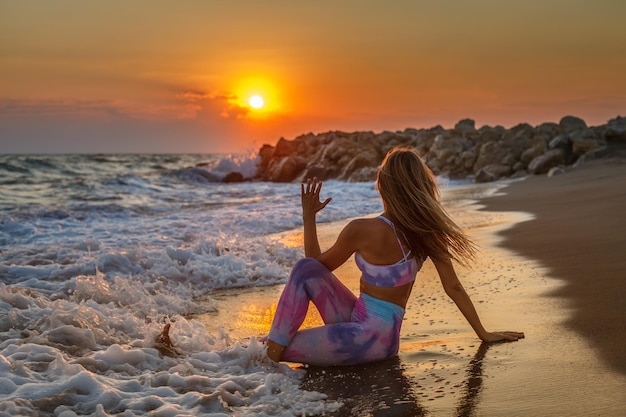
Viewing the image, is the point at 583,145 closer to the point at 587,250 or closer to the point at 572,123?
the point at 572,123

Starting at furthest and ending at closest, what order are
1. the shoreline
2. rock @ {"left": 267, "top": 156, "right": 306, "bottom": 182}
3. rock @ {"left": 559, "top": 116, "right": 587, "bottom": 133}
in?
rock @ {"left": 559, "top": 116, "right": 587, "bottom": 133} → rock @ {"left": 267, "top": 156, "right": 306, "bottom": 182} → the shoreline

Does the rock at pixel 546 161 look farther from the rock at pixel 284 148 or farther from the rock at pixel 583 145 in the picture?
the rock at pixel 284 148

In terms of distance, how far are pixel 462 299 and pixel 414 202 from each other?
2.64 feet

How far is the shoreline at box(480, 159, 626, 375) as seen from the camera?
4520mm

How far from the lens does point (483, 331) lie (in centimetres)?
448

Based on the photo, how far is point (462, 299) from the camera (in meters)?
4.48

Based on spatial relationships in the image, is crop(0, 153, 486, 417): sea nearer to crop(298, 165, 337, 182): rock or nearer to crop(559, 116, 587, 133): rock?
crop(298, 165, 337, 182): rock

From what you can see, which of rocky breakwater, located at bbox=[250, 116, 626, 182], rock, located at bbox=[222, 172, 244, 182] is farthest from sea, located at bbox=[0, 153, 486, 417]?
rock, located at bbox=[222, 172, 244, 182]

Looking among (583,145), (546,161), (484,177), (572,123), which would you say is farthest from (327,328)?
(572,123)

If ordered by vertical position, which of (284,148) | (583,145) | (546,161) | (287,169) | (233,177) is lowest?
(233,177)

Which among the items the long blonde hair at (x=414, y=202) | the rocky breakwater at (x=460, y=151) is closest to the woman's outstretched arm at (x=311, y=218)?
the long blonde hair at (x=414, y=202)

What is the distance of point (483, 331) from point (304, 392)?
56.2 inches

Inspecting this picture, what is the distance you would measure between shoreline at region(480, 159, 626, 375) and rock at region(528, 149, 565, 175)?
14.0m

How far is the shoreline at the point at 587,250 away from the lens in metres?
4.52
